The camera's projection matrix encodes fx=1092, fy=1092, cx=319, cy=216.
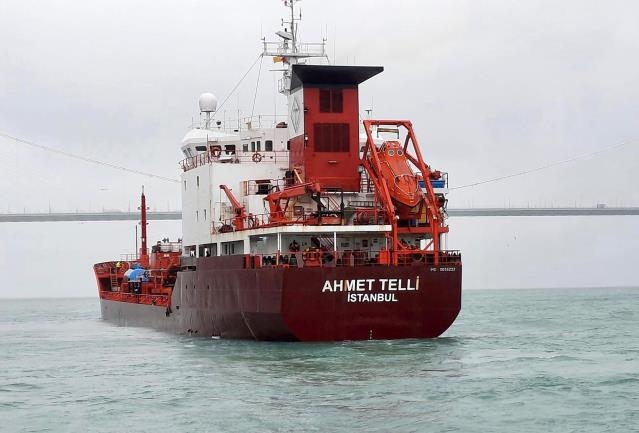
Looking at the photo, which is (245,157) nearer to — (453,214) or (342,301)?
(342,301)

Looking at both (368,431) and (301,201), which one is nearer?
(368,431)

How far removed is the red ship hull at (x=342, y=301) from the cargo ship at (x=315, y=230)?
0.11ft

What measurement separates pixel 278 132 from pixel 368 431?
19692 millimetres

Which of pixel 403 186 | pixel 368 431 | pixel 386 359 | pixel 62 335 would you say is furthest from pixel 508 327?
pixel 368 431

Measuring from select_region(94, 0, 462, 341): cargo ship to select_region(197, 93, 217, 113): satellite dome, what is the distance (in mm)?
7175

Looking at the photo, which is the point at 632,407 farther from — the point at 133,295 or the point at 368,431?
the point at 133,295

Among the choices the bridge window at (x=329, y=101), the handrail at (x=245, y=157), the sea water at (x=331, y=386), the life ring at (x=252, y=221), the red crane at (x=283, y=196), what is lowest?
the sea water at (x=331, y=386)

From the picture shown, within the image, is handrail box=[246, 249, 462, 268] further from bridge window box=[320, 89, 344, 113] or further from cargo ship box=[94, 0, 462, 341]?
bridge window box=[320, 89, 344, 113]

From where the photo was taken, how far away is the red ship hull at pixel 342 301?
Result: 2903 centimetres

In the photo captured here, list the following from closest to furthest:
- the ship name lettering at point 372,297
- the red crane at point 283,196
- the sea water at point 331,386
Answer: the sea water at point 331,386, the ship name lettering at point 372,297, the red crane at point 283,196

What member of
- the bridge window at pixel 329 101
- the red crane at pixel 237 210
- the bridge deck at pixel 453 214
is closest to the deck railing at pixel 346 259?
the red crane at pixel 237 210

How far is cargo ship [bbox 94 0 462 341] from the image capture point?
2933cm

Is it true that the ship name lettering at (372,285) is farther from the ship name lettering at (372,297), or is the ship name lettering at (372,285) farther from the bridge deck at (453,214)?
the bridge deck at (453,214)

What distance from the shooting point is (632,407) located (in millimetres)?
20500
